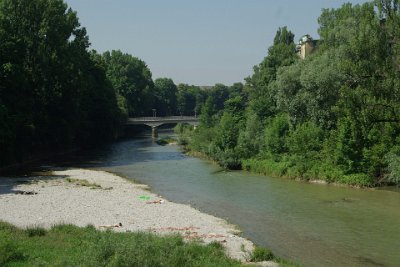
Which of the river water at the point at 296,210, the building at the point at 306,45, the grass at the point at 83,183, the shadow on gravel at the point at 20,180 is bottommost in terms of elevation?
the river water at the point at 296,210

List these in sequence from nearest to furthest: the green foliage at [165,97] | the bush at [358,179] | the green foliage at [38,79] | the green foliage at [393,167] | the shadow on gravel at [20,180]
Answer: the shadow on gravel at [20,180], the green foliage at [393,167], the bush at [358,179], the green foliage at [38,79], the green foliage at [165,97]

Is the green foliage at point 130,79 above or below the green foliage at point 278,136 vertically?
above

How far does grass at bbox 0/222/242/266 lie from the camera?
13.6 m

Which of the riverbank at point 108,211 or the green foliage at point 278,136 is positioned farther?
the green foliage at point 278,136

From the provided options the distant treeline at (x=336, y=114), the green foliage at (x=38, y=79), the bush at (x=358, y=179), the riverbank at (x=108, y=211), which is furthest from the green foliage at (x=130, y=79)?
the bush at (x=358, y=179)

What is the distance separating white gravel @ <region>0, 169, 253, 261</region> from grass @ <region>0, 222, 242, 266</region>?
7.63 feet

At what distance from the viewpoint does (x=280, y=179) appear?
46.3 m

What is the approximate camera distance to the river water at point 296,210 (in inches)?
920

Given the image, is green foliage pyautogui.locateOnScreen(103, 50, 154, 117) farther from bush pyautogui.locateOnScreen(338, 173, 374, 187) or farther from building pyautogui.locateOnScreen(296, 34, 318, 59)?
bush pyautogui.locateOnScreen(338, 173, 374, 187)

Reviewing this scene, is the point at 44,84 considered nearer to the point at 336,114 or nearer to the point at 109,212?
the point at 109,212

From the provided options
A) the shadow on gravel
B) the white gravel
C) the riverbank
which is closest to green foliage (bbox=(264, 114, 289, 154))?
the riverbank

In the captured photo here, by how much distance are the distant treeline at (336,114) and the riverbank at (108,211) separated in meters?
14.3

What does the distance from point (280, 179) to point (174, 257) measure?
3226 centimetres

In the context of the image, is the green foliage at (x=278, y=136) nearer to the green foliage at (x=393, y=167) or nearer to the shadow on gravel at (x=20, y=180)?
the green foliage at (x=393, y=167)
